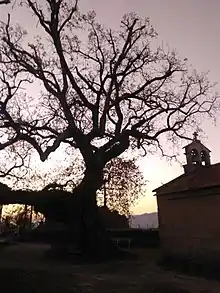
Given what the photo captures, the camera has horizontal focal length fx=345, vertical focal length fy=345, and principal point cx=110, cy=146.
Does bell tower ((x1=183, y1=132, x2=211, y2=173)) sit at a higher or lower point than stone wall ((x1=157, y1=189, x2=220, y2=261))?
higher

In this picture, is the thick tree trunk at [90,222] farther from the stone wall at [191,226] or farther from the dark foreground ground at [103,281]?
the stone wall at [191,226]

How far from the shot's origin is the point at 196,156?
23.8 metres

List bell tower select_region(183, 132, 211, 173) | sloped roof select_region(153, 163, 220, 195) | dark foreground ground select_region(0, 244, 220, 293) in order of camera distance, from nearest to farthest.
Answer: dark foreground ground select_region(0, 244, 220, 293)
sloped roof select_region(153, 163, 220, 195)
bell tower select_region(183, 132, 211, 173)

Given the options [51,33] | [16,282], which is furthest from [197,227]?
[51,33]

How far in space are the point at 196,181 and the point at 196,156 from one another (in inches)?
146

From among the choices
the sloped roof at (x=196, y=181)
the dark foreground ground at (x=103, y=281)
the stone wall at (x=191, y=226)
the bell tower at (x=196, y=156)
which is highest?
the bell tower at (x=196, y=156)

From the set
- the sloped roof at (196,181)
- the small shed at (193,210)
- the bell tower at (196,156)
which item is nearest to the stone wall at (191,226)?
the small shed at (193,210)

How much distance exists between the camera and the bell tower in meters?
23.3

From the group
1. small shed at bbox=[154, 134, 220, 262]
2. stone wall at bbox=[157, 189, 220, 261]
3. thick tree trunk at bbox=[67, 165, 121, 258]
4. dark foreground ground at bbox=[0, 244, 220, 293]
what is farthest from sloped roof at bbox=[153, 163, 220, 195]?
dark foreground ground at bbox=[0, 244, 220, 293]

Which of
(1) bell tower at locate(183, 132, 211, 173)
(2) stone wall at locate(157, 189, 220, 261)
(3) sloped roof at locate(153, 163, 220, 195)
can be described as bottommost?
(2) stone wall at locate(157, 189, 220, 261)

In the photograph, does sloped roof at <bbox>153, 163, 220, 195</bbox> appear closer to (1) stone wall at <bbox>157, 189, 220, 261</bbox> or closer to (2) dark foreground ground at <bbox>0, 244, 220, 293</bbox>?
(1) stone wall at <bbox>157, 189, 220, 261</bbox>

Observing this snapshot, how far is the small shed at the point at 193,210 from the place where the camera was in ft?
58.2

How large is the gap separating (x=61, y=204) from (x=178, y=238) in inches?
286

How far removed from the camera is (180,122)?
20.8 m
